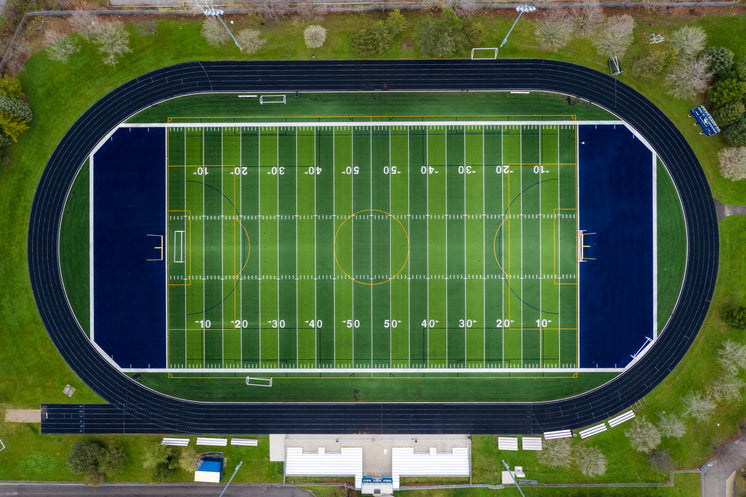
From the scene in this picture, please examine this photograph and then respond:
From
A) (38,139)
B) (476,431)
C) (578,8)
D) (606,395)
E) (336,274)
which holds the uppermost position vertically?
(578,8)

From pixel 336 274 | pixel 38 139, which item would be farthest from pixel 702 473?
pixel 38 139

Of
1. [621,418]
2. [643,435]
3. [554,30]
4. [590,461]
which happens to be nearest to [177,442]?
[590,461]

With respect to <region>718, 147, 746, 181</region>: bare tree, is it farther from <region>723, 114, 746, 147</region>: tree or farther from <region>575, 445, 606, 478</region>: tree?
<region>575, 445, 606, 478</region>: tree

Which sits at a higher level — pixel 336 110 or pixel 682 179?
pixel 336 110

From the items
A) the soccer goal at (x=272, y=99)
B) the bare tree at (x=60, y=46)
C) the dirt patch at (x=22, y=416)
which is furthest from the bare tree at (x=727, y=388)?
the bare tree at (x=60, y=46)

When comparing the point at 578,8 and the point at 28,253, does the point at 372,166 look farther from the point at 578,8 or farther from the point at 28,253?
the point at 28,253

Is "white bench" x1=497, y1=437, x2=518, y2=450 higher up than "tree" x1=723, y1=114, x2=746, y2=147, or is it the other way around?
"tree" x1=723, y1=114, x2=746, y2=147

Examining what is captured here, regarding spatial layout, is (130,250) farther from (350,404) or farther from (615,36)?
(615,36)

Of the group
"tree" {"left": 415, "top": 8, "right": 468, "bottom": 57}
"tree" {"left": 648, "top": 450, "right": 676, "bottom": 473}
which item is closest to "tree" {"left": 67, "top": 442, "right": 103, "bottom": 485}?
"tree" {"left": 415, "top": 8, "right": 468, "bottom": 57}
